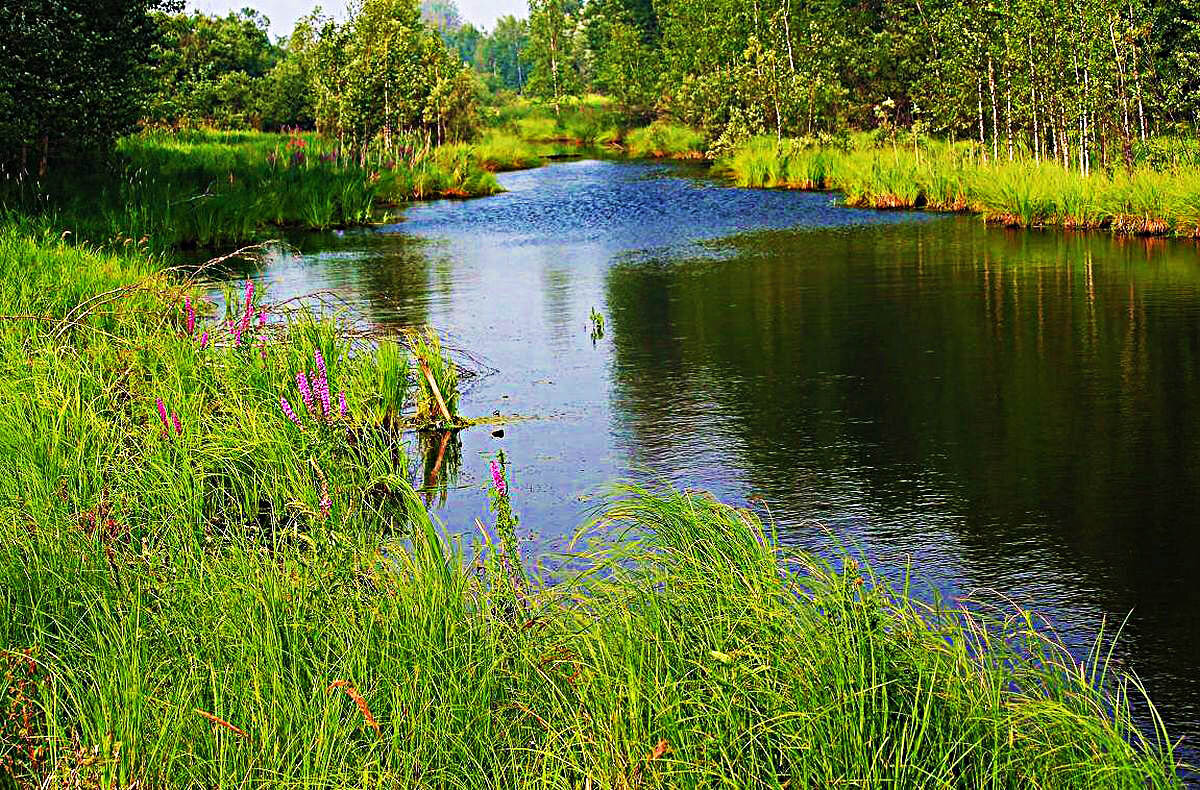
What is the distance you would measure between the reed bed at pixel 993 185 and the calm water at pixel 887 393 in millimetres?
682

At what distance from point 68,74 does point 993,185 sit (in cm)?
1417

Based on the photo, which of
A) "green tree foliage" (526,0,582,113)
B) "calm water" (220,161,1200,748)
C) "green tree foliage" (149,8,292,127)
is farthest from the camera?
"green tree foliage" (526,0,582,113)

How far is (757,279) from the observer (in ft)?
51.1

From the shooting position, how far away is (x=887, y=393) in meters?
9.36

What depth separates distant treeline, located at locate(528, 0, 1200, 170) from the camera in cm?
1914

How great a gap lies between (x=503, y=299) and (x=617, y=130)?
43.4 metres

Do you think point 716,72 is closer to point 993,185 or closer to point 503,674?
point 993,185

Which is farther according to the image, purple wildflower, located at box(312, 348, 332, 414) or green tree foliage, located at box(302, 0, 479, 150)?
green tree foliage, located at box(302, 0, 479, 150)

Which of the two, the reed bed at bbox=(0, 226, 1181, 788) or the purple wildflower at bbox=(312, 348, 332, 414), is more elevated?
the purple wildflower at bbox=(312, 348, 332, 414)

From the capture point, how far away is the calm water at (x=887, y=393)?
20.1ft

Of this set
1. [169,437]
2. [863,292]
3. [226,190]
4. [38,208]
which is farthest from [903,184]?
[169,437]

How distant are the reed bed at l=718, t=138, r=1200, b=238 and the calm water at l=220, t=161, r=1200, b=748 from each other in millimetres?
682

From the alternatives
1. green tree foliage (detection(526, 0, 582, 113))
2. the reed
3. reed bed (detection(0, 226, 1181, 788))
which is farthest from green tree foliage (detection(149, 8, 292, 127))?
reed bed (detection(0, 226, 1181, 788))

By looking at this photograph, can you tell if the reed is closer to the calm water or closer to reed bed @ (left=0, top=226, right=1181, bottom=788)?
the calm water
